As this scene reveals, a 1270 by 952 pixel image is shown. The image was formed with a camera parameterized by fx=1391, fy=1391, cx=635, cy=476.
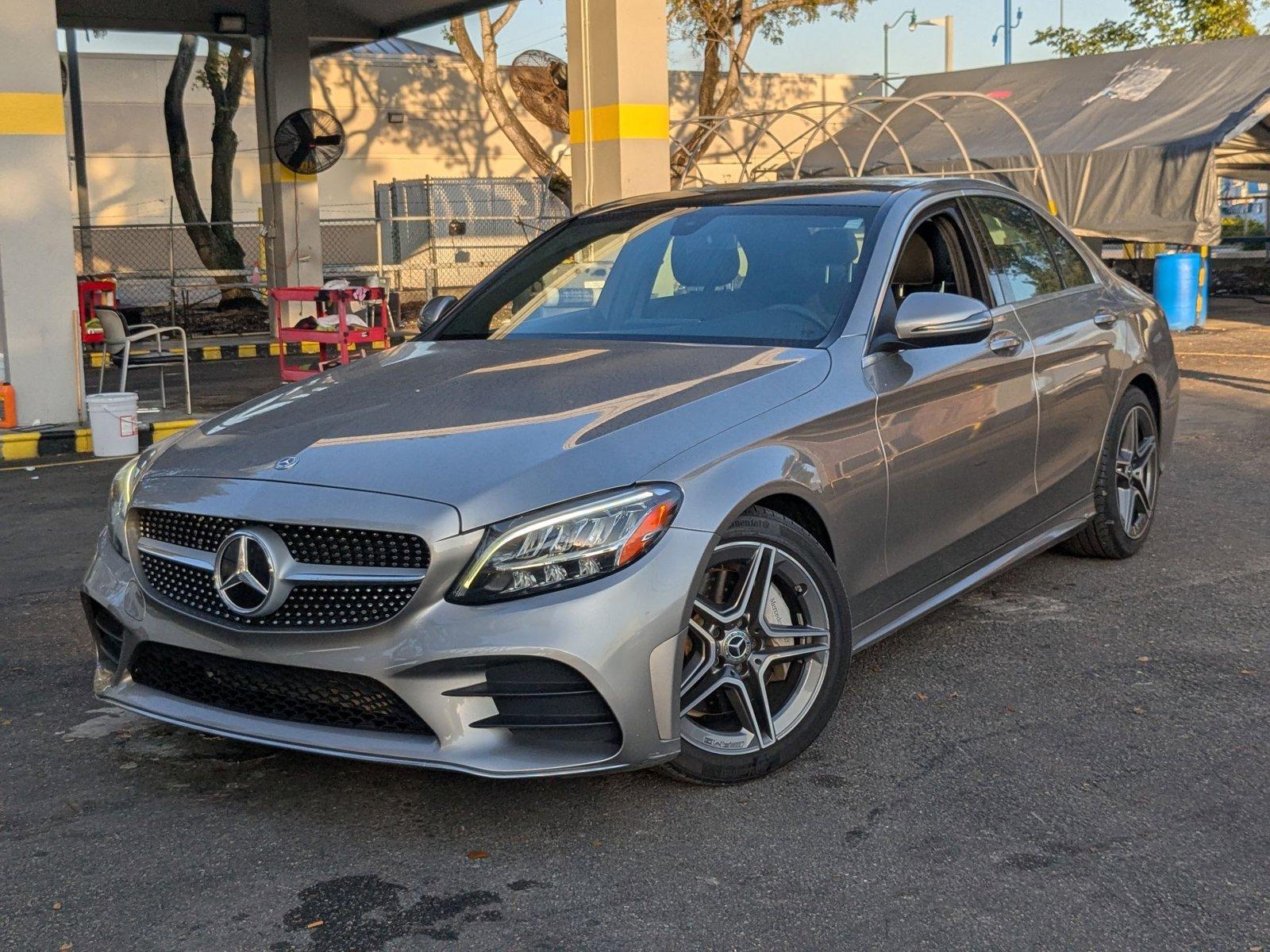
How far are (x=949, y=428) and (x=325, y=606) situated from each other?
7.03 ft

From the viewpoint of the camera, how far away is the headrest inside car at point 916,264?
184 inches

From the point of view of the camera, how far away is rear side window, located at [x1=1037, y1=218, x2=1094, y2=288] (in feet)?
18.8

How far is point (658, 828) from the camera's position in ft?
11.4

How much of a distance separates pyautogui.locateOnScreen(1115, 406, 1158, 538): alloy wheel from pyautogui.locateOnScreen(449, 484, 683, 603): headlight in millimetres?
3245

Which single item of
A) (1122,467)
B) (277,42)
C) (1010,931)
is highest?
(277,42)

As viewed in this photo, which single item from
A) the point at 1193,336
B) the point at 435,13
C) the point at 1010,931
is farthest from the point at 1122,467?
the point at 435,13

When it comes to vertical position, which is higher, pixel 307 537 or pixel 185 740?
pixel 307 537

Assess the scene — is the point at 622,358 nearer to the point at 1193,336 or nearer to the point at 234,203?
the point at 1193,336

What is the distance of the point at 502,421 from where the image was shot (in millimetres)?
3660

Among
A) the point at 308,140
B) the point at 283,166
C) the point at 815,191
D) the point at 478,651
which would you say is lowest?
the point at 478,651

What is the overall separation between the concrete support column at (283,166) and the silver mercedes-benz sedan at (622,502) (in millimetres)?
16676

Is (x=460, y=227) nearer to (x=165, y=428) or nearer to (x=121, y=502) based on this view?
(x=165, y=428)

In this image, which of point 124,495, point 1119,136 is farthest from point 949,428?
point 1119,136

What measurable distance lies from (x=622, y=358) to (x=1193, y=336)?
51.3ft
